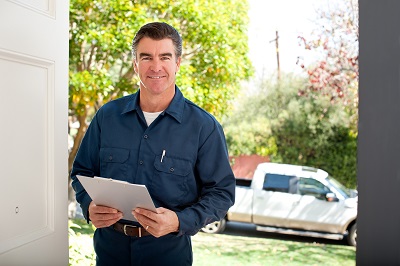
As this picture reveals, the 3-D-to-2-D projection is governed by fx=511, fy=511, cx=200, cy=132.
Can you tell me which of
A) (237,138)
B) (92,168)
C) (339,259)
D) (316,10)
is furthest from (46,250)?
(237,138)

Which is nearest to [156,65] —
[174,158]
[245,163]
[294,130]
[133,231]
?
[174,158]

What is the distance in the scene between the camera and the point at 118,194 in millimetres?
1430

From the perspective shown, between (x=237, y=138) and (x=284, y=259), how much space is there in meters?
4.12

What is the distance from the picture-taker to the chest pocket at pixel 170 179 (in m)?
1.63

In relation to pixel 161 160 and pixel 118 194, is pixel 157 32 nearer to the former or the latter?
pixel 161 160

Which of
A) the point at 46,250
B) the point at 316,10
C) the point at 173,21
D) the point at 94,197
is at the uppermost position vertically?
the point at 316,10

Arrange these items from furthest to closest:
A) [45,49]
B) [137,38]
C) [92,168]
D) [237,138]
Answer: [237,138] → [92,168] → [137,38] → [45,49]

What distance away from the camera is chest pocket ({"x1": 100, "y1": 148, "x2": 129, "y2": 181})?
1670 mm

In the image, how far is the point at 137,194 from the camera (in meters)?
1.38

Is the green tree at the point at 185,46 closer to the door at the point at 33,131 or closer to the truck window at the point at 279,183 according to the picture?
the truck window at the point at 279,183

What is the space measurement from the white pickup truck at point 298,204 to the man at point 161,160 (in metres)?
5.42

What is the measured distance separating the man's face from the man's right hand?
0.40 m

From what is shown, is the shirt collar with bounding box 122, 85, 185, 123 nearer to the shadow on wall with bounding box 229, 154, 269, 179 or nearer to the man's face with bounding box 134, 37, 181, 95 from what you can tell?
the man's face with bounding box 134, 37, 181, 95

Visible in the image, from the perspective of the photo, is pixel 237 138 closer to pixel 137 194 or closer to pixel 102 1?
pixel 102 1
